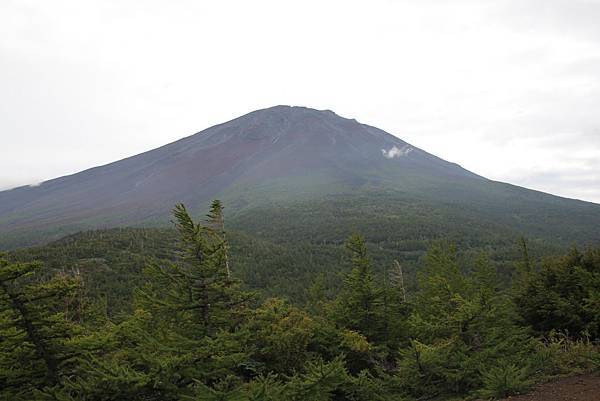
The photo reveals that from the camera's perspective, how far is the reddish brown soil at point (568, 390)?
8753mm

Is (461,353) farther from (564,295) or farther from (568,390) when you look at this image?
(564,295)

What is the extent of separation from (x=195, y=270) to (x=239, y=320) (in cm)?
238

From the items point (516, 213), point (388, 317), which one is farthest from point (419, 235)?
point (388, 317)

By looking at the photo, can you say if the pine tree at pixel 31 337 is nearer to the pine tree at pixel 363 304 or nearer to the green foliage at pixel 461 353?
the green foliage at pixel 461 353

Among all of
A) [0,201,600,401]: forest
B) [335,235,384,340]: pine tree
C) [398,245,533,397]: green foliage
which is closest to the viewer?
[0,201,600,401]: forest

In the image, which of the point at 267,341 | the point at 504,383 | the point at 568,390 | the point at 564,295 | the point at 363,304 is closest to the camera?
the point at 568,390

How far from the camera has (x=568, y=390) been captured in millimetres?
9266

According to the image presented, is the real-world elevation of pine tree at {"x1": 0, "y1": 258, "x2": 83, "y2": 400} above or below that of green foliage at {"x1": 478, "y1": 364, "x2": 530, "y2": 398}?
above

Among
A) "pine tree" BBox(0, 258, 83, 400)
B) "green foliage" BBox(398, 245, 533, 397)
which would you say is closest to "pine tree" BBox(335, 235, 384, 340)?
"green foliage" BBox(398, 245, 533, 397)

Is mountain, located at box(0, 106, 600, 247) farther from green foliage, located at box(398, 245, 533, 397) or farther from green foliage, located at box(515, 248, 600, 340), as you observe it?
green foliage, located at box(398, 245, 533, 397)

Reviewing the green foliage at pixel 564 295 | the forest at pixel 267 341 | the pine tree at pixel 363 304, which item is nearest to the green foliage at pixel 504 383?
the forest at pixel 267 341

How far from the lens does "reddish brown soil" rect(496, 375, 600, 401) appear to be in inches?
345

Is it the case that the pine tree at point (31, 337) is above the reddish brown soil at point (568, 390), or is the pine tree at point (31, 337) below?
above

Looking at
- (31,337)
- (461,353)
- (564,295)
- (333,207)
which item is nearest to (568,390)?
(461,353)
